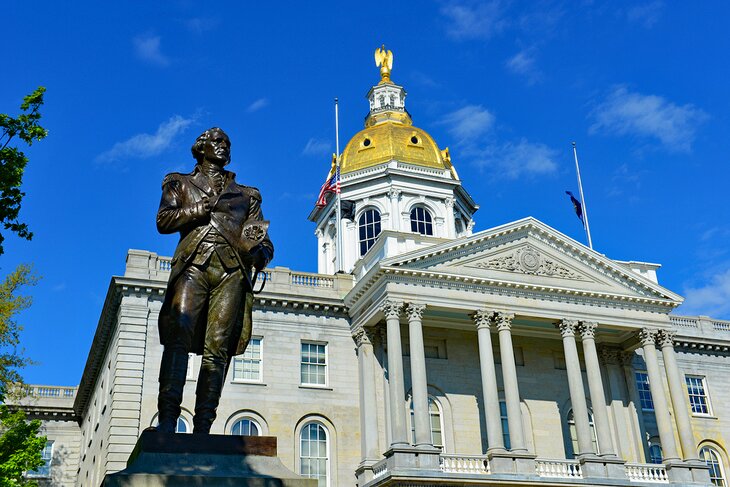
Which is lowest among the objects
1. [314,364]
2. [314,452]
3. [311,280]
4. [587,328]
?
[314,452]

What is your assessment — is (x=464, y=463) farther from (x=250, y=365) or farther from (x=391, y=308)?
(x=250, y=365)

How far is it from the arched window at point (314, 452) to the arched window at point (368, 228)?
14.5 meters

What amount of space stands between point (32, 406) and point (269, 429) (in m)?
23.3

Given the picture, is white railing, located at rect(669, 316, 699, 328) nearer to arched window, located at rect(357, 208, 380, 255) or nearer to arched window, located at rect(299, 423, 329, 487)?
arched window, located at rect(357, 208, 380, 255)

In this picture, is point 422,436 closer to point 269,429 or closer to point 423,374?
point 423,374

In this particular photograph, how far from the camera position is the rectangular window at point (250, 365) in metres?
35.6

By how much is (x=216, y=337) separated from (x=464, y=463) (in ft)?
86.7

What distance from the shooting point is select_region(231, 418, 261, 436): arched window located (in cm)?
3456

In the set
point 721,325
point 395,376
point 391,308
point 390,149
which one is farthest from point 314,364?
point 721,325

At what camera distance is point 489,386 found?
111 feet

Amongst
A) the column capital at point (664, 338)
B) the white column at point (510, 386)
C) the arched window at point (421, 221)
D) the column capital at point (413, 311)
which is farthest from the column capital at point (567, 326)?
the arched window at point (421, 221)

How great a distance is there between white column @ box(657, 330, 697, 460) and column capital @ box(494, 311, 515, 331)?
7.42 metres

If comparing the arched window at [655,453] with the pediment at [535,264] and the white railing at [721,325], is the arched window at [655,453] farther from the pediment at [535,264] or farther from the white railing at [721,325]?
the white railing at [721,325]

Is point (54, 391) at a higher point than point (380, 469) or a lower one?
higher
